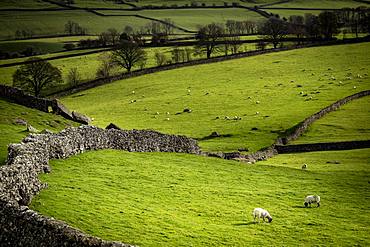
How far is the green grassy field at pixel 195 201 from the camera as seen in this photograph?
813 inches

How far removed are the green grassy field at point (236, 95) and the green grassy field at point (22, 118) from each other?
1575cm

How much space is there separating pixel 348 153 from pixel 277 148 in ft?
20.7

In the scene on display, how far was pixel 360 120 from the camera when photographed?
6178cm

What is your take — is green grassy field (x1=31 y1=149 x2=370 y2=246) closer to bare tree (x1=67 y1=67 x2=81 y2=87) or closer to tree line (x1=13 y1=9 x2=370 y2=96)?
tree line (x1=13 y1=9 x2=370 y2=96)

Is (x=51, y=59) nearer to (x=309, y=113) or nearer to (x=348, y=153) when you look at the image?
(x=309, y=113)

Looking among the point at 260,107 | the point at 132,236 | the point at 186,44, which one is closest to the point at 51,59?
the point at 186,44

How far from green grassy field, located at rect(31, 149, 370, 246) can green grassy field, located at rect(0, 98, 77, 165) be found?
5.60m

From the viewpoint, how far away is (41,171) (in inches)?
978

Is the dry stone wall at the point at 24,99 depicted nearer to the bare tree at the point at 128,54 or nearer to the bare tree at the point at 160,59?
the bare tree at the point at 128,54

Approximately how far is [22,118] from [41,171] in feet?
52.9

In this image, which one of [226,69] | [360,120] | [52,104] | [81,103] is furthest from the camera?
[226,69]

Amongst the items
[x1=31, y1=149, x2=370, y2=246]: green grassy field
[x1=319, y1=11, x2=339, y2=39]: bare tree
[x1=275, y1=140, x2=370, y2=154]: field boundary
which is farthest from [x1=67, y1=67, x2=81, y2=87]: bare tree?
[x1=31, y1=149, x2=370, y2=246]: green grassy field

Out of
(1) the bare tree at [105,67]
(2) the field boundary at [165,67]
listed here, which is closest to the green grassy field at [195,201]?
(2) the field boundary at [165,67]

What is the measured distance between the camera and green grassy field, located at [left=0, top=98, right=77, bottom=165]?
33250 mm
